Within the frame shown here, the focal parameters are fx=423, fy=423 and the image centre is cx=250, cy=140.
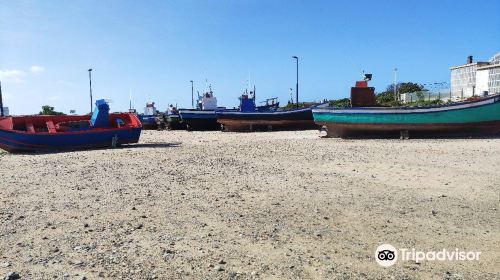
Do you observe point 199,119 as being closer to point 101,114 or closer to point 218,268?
point 101,114

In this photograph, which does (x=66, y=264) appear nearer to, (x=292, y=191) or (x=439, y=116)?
(x=292, y=191)

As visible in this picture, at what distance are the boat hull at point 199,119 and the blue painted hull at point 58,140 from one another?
15.0 m

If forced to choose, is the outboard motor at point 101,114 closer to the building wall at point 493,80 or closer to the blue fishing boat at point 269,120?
the blue fishing boat at point 269,120

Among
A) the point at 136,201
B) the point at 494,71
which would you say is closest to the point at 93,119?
the point at 136,201

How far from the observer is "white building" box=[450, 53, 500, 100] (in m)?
46.3

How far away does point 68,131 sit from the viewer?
18.9 metres

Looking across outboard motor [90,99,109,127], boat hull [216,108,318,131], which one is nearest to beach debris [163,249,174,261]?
outboard motor [90,99,109,127]

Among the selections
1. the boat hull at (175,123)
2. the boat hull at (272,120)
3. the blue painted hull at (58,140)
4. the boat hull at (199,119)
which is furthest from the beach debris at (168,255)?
the boat hull at (175,123)

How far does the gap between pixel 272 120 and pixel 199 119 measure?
6.99 meters

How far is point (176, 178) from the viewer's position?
977cm

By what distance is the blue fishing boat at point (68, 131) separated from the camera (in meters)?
17.6

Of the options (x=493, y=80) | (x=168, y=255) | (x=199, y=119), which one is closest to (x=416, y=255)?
(x=168, y=255)

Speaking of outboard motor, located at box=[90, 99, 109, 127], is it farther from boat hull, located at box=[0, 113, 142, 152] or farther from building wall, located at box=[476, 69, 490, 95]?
building wall, located at box=[476, 69, 490, 95]

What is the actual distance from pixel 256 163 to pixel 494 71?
44509 mm
